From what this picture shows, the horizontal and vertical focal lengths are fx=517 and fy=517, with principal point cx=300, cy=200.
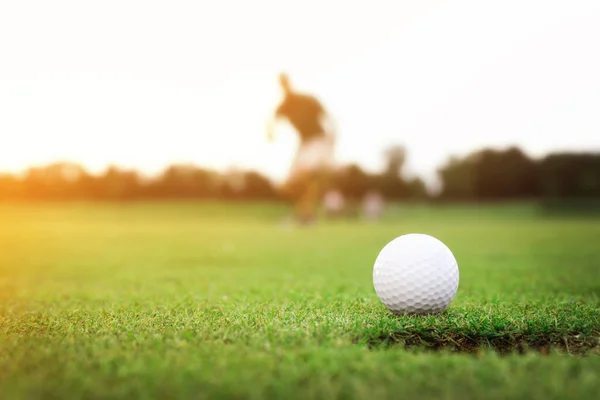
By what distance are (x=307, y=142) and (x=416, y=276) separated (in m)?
20.7

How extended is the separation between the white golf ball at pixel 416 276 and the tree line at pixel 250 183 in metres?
39.7

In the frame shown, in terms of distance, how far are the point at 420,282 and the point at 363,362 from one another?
1347 millimetres

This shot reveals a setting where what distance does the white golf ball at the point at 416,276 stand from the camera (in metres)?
3.58

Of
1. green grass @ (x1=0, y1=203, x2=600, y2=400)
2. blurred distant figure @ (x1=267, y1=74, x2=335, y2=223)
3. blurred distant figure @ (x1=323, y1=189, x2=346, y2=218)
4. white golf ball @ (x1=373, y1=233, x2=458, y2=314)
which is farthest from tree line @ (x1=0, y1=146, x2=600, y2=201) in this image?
white golf ball @ (x1=373, y1=233, x2=458, y2=314)

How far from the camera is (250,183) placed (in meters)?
47.6

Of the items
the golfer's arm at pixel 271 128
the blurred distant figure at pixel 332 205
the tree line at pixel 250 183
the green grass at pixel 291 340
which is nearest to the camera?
the green grass at pixel 291 340

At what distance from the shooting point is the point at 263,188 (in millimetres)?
47500

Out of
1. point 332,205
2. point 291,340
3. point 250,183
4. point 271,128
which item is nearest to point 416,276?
point 291,340

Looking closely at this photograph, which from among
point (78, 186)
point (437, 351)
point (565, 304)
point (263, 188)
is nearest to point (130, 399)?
point (437, 351)

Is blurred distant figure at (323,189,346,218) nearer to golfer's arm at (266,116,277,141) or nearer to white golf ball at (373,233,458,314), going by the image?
golfer's arm at (266,116,277,141)

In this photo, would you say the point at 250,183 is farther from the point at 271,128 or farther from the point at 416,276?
the point at 416,276

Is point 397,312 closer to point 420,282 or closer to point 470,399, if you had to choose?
point 420,282

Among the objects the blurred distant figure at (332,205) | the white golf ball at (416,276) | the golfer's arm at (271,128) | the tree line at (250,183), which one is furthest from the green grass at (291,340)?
the tree line at (250,183)

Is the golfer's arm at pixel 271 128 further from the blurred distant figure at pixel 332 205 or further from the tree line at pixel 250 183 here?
the tree line at pixel 250 183
